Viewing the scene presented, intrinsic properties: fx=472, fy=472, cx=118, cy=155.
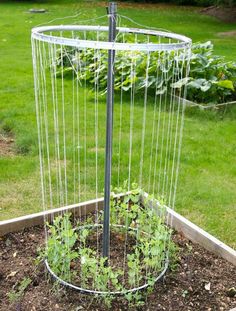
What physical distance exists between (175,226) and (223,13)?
16.5 meters

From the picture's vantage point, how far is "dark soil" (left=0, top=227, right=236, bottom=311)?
257 cm

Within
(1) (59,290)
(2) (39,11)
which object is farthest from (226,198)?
(2) (39,11)

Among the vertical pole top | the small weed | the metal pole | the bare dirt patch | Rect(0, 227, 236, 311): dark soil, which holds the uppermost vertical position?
the vertical pole top

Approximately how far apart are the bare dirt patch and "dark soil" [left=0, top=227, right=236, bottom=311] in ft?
6.39

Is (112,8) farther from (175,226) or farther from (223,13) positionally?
(223,13)

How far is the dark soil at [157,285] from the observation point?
2566 millimetres

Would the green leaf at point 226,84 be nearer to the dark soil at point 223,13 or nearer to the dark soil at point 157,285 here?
the dark soil at point 157,285

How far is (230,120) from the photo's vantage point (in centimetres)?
617

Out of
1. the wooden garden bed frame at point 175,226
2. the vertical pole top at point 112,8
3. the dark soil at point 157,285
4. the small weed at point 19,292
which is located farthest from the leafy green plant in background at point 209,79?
the small weed at point 19,292

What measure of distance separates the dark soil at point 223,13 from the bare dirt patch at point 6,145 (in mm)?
13777

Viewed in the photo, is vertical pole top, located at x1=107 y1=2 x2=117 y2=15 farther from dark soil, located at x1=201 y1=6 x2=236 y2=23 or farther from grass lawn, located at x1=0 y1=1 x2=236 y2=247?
dark soil, located at x1=201 y1=6 x2=236 y2=23

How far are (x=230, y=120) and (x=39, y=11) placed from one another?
1427cm

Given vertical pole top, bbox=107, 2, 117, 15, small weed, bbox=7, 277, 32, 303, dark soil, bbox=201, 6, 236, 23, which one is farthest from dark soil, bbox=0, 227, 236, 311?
dark soil, bbox=201, 6, 236, 23

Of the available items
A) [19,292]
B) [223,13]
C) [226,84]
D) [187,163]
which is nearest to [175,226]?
Answer: [19,292]
